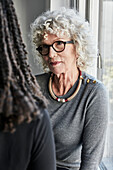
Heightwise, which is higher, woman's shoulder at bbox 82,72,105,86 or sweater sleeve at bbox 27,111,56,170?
woman's shoulder at bbox 82,72,105,86

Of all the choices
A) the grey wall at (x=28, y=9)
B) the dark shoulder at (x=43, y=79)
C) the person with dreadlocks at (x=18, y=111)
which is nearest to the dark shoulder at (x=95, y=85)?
the dark shoulder at (x=43, y=79)

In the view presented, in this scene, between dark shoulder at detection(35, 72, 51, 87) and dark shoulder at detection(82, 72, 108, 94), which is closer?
dark shoulder at detection(82, 72, 108, 94)

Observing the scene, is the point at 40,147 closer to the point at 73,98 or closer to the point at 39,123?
the point at 39,123

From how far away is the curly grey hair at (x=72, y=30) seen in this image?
1.37m

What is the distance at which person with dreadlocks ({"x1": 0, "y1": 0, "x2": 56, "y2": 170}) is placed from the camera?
54 cm

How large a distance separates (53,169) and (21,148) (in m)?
0.16

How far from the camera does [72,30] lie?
1.39m

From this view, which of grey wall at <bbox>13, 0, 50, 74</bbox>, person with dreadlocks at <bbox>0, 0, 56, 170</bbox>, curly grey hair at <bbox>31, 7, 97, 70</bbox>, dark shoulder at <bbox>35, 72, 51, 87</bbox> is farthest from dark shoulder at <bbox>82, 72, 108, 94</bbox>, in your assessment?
grey wall at <bbox>13, 0, 50, 74</bbox>

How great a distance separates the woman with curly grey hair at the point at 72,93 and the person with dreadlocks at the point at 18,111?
62 centimetres

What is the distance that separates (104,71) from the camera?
61.6 inches

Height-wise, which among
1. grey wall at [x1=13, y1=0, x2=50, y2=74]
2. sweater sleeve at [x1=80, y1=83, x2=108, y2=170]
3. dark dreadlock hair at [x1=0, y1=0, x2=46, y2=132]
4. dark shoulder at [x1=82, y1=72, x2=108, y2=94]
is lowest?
sweater sleeve at [x1=80, y1=83, x2=108, y2=170]

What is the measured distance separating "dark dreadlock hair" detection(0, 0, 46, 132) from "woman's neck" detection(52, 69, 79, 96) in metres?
0.81

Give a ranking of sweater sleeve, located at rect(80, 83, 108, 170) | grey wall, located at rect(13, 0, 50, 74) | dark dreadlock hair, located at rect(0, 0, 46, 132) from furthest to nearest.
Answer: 1. grey wall, located at rect(13, 0, 50, 74)
2. sweater sleeve, located at rect(80, 83, 108, 170)
3. dark dreadlock hair, located at rect(0, 0, 46, 132)

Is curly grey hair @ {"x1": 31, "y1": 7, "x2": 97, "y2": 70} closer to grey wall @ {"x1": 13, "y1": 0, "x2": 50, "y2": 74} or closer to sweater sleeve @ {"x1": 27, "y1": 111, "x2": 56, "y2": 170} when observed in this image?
sweater sleeve @ {"x1": 27, "y1": 111, "x2": 56, "y2": 170}
